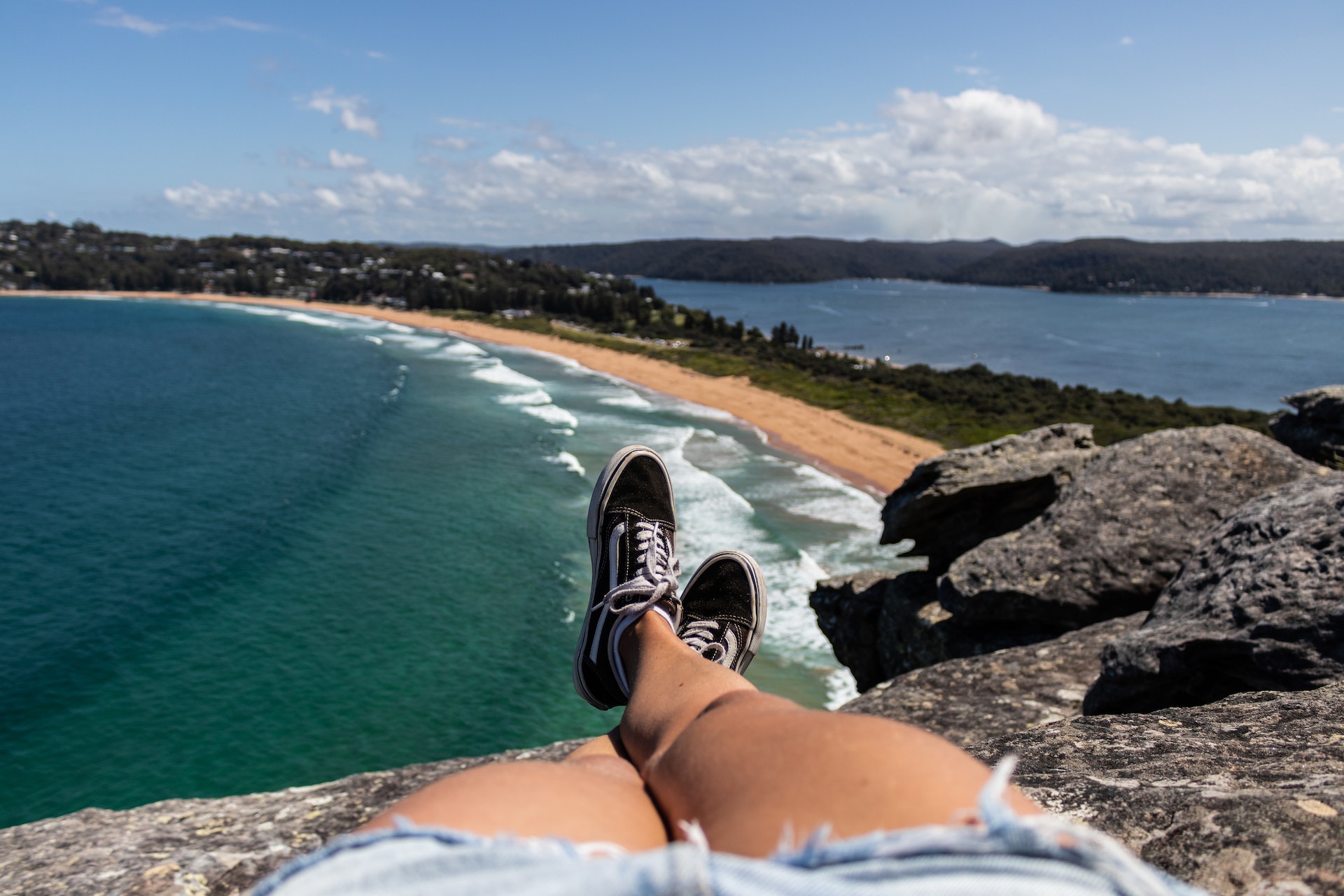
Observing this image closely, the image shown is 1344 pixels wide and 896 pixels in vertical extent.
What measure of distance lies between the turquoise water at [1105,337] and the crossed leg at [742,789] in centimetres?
6391

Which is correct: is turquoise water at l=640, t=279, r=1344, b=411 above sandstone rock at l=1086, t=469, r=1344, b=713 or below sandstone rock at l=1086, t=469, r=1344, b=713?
above

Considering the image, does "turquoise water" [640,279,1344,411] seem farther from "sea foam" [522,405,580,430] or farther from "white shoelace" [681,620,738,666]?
"white shoelace" [681,620,738,666]

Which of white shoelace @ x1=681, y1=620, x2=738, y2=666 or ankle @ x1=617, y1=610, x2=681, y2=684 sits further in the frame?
white shoelace @ x1=681, y1=620, x2=738, y2=666

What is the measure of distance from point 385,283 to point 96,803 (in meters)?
119

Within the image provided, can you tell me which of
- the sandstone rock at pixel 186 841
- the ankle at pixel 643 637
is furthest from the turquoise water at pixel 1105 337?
the sandstone rock at pixel 186 841

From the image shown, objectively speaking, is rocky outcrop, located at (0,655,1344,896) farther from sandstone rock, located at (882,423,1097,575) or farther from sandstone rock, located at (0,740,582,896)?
sandstone rock, located at (882,423,1097,575)

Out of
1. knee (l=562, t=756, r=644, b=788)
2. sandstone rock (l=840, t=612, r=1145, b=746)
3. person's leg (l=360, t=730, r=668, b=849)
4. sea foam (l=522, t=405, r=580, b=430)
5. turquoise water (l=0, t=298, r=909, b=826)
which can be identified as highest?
person's leg (l=360, t=730, r=668, b=849)

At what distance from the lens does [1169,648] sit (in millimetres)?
3730

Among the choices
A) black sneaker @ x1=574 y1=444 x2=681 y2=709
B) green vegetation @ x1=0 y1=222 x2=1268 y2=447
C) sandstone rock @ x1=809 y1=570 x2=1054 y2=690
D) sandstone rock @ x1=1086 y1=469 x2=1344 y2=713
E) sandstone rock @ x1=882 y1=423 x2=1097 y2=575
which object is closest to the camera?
sandstone rock @ x1=1086 y1=469 x2=1344 y2=713

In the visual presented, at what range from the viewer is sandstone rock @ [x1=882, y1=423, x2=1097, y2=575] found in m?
7.92

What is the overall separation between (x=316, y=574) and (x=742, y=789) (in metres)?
17.7

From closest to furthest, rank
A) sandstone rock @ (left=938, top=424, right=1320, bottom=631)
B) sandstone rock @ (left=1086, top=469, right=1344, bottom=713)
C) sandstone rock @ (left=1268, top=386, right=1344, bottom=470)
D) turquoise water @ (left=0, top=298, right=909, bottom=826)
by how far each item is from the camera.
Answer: sandstone rock @ (left=1086, top=469, right=1344, bottom=713) < sandstone rock @ (left=938, top=424, right=1320, bottom=631) < sandstone rock @ (left=1268, top=386, right=1344, bottom=470) < turquoise water @ (left=0, top=298, right=909, bottom=826)

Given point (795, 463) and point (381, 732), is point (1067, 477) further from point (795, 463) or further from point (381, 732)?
point (795, 463)

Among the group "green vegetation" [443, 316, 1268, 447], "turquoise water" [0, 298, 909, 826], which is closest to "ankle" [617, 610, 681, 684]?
"turquoise water" [0, 298, 909, 826]
